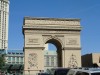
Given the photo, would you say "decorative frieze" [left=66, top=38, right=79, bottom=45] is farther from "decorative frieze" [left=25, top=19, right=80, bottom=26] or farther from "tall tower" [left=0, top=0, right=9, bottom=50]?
"tall tower" [left=0, top=0, right=9, bottom=50]

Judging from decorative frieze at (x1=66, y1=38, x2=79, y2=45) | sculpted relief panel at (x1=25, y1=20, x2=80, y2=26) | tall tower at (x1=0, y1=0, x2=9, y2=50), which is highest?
tall tower at (x1=0, y1=0, x2=9, y2=50)

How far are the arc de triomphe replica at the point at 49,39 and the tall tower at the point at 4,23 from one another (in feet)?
295

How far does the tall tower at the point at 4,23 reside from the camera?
13705 centimetres

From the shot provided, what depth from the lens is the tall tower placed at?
137 meters

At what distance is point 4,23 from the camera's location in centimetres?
13988

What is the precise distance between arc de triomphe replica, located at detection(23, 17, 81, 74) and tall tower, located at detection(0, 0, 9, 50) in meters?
90.0

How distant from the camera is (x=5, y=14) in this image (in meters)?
142

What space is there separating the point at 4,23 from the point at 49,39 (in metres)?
95.2

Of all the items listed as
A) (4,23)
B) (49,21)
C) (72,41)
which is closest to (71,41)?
(72,41)

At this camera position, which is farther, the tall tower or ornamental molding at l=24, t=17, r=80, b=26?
the tall tower

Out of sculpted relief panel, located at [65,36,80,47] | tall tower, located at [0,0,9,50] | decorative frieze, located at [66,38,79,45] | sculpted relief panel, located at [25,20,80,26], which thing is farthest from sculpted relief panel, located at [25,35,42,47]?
tall tower, located at [0,0,9,50]

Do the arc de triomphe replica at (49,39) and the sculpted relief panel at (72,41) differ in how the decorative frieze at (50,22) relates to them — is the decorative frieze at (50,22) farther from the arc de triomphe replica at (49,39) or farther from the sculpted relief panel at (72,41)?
→ the sculpted relief panel at (72,41)

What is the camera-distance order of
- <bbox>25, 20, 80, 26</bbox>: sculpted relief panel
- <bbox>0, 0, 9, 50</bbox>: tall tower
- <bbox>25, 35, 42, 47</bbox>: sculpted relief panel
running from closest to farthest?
<bbox>25, 35, 42, 47</bbox>: sculpted relief panel, <bbox>25, 20, 80, 26</bbox>: sculpted relief panel, <bbox>0, 0, 9, 50</bbox>: tall tower

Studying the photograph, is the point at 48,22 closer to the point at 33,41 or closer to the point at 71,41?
the point at 33,41
